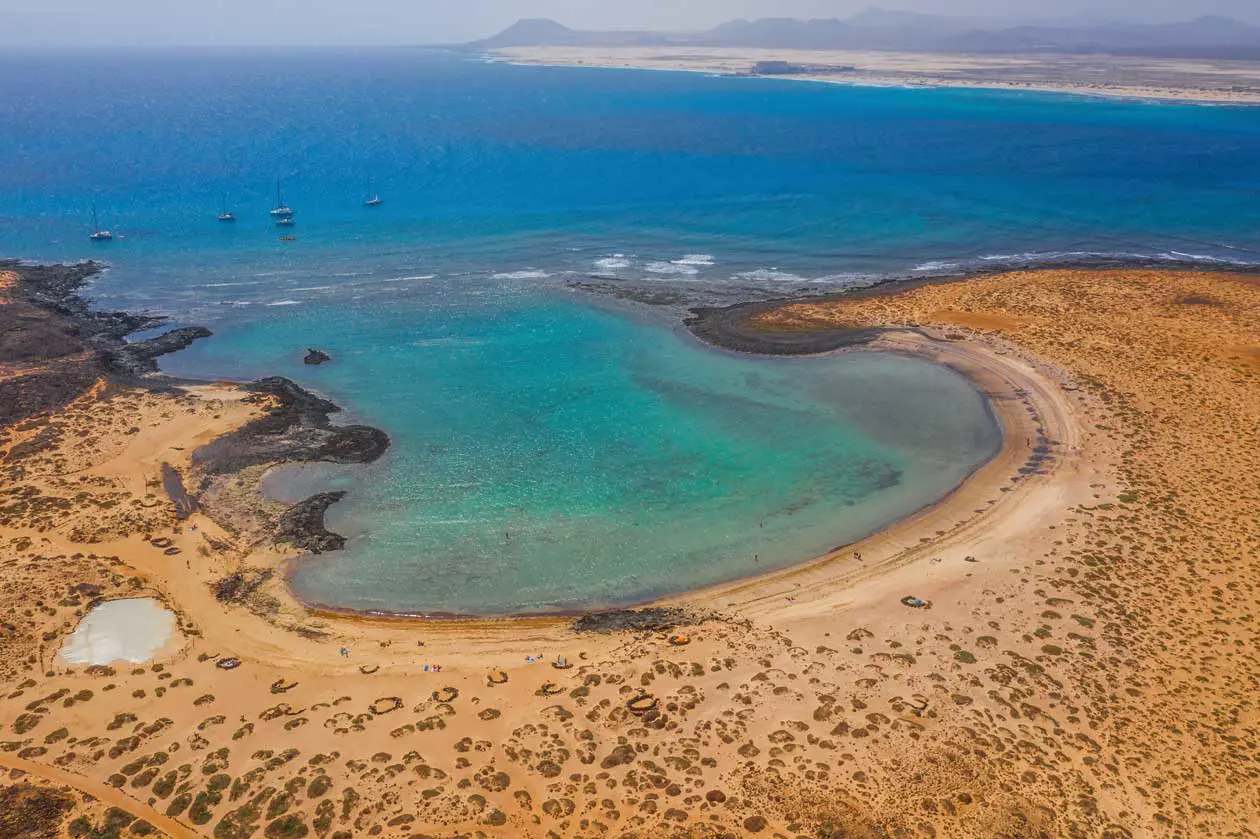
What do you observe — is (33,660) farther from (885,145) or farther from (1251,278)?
(885,145)

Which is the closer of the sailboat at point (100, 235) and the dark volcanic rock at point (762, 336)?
the dark volcanic rock at point (762, 336)

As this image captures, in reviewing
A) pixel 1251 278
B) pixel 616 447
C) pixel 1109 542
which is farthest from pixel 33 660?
pixel 1251 278

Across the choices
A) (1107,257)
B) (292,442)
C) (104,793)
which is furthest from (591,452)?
(1107,257)

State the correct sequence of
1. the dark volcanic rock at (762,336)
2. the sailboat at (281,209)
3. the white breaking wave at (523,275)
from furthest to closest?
the sailboat at (281,209) < the white breaking wave at (523,275) < the dark volcanic rock at (762,336)

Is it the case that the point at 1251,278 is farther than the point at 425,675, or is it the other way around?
the point at 1251,278

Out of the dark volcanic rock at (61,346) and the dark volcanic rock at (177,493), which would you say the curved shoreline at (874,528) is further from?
the dark volcanic rock at (61,346)

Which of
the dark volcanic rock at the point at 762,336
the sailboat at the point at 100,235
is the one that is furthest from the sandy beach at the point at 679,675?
the sailboat at the point at 100,235
